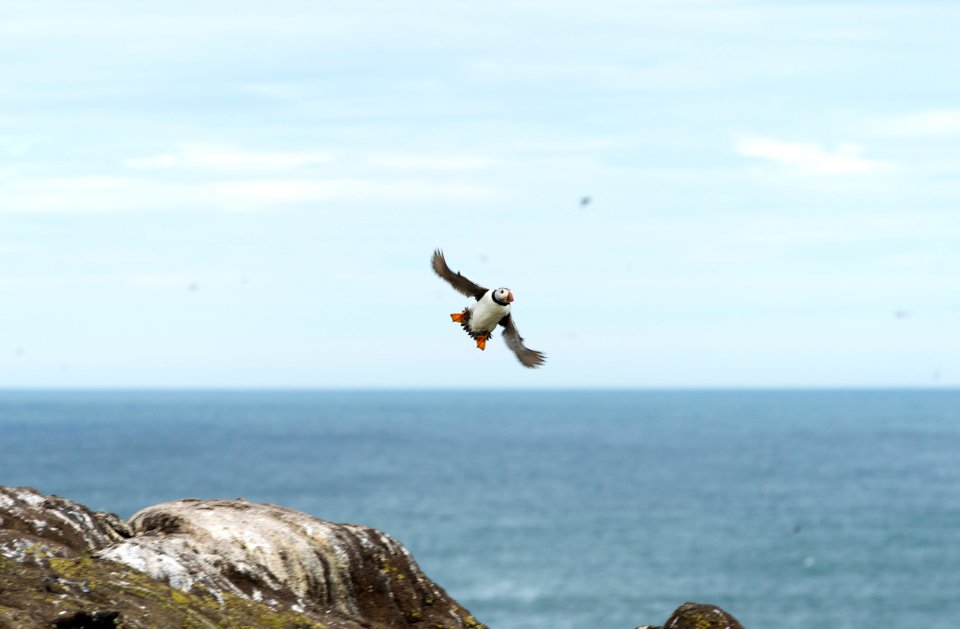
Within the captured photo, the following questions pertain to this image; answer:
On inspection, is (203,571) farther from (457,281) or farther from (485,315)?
(457,281)

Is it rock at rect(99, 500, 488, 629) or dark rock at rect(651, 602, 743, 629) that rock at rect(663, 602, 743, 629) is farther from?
rock at rect(99, 500, 488, 629)

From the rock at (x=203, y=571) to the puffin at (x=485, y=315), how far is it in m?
4.82

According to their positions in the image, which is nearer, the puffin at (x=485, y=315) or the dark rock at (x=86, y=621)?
the dark rock at (x=86, y=621)

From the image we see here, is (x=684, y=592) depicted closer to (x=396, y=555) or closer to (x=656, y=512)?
(x=656, y=512)

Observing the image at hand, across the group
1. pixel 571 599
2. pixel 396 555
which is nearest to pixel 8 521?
pixel 396 555

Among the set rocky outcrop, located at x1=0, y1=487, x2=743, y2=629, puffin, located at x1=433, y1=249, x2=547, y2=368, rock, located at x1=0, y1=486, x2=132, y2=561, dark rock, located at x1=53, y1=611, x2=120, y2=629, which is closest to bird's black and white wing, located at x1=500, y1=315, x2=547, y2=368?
puffin, located at x1=433, y1=249, x2=547, y2=368

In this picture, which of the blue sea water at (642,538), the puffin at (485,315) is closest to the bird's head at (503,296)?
the puffin at (485,315)

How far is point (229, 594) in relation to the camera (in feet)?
47.4

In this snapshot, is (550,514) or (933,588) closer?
(933,588)

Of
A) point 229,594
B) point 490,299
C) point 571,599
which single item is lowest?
point 571,599

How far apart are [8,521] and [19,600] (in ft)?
9.92

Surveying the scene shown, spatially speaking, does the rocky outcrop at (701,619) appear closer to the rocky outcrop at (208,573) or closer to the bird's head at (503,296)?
the rocky outcrop at (208,573)

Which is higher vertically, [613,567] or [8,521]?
[8,521]

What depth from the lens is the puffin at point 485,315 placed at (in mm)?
20641
